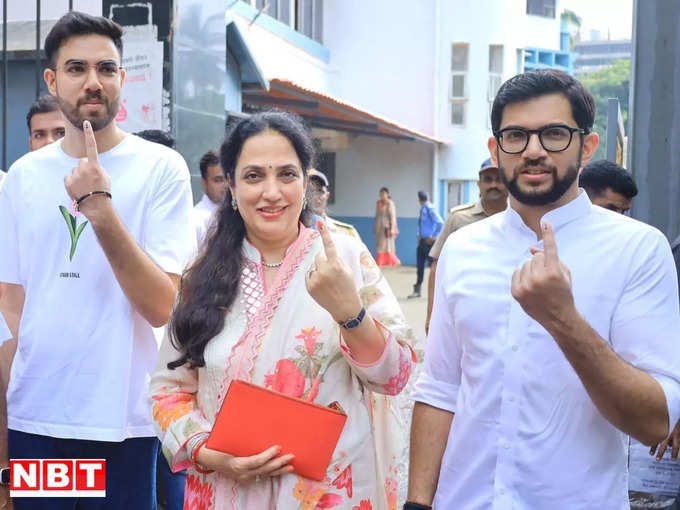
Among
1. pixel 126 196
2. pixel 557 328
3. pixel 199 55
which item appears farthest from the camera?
pixel 199 55

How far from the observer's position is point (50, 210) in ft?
9.93

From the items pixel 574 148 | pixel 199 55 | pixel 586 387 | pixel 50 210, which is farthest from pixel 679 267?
pixel 199 55

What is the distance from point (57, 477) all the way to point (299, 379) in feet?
3.11

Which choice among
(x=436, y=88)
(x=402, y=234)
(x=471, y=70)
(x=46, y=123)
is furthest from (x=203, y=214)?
(x=471, y=70)

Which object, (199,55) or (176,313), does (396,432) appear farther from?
(199,55)

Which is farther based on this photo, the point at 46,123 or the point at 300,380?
the point at 46,123

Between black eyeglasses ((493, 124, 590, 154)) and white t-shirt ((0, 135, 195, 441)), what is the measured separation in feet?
3.99

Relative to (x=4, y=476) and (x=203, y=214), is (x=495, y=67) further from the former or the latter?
(x=4, y=476)

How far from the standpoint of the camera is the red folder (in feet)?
7.89

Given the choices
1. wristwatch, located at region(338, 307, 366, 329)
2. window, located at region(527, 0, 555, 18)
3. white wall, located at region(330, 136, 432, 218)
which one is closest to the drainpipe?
white wall, located at region(330, 136, 432, 218)

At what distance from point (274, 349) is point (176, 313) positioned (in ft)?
1.06

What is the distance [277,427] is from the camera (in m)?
2.44

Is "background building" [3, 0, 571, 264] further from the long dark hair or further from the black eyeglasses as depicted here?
the black eyeglasses

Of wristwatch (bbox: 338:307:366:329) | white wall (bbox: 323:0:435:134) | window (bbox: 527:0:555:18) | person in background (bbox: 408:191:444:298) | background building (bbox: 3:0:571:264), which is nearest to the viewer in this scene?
wristwatch (bbox: 338:307:366:329)
